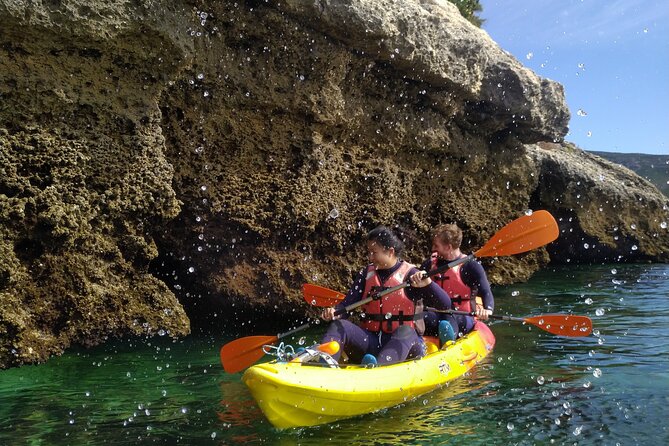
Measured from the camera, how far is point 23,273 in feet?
17.9

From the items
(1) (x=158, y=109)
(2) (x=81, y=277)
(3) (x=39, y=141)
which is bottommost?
(2) (x=81, y=277)

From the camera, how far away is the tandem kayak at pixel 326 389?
3676 mm

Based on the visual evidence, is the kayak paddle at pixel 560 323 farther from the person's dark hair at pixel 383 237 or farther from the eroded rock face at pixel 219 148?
the eroded rock face at pixel 219 148

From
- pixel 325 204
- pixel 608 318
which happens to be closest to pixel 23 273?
pixel 325 204

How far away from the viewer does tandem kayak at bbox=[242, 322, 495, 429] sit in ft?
12.1

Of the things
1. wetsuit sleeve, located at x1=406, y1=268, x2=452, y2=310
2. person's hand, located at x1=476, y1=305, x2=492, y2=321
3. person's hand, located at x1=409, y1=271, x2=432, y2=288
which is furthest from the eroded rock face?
person's hand, located at x1=409, y1=271, x2=432, y2=288

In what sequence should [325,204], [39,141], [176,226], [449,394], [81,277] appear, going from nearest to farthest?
[449,394] < [39,141] < [81,277] < [176,226] < [325,204]

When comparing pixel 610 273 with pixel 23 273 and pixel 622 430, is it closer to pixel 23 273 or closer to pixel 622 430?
pixel 622 430

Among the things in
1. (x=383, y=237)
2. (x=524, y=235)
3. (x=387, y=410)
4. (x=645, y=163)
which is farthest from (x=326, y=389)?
(x=645, y=163)

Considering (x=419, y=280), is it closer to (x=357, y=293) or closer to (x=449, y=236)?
(x=357, y=293)

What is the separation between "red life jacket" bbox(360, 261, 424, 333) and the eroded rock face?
228 cm

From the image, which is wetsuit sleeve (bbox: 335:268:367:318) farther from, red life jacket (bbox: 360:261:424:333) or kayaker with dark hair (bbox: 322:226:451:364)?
red life jacket (bbox: 360:261:424:333)

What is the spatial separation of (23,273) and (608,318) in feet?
19.7

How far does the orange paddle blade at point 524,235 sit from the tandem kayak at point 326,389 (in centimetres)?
200
